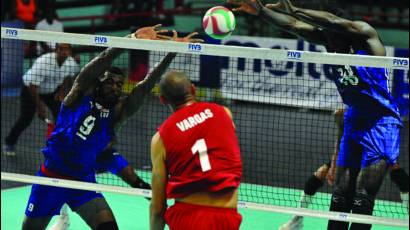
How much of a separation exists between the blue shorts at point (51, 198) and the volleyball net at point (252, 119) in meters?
0.10

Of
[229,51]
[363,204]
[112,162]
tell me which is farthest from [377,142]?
[112,162]

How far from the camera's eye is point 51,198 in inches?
308

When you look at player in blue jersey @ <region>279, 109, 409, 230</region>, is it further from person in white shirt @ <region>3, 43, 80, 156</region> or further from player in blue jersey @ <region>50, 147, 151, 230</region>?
person in white shirt @ <region>3, 43, 80, 156</region>

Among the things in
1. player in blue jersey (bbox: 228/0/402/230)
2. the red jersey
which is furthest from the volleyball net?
the red jersey

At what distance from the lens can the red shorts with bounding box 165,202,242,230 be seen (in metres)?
5.79

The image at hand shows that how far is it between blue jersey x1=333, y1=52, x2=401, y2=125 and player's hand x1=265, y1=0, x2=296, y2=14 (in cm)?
78

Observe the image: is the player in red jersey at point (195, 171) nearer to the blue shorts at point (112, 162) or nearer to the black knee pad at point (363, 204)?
the black knee pad at point (363, 204)

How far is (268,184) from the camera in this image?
1242cm

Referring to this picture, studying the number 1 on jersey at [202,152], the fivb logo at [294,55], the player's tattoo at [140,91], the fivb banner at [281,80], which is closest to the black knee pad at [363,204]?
the fivb logo at [294,55]

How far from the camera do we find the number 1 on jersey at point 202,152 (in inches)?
228

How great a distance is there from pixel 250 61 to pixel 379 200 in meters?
6.64

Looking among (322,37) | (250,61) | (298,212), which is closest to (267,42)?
(250,61)

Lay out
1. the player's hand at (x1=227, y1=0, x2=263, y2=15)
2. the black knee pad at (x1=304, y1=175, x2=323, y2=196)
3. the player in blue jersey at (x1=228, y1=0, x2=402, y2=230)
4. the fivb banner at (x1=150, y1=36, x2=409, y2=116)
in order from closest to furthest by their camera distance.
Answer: the player in blue jersey at (x1=228, y1=0, x2=402, y2=230), the player's hand at (x1=227, y1=0, x2=263, y2=15), the black knee pad at (x1=304, y1=175, x2=323, y2=196), the fivb banner at (x1=150, y1=36, x2=409, y2=116)

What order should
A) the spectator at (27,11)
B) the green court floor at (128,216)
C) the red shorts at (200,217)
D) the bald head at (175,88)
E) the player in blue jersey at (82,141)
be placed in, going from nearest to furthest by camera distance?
the red shorts at (200,217) → the bald head at (175,88) → the player in blue jersey at (82,141) → the green court floor at (128,216) → the spectator at (27,11)
